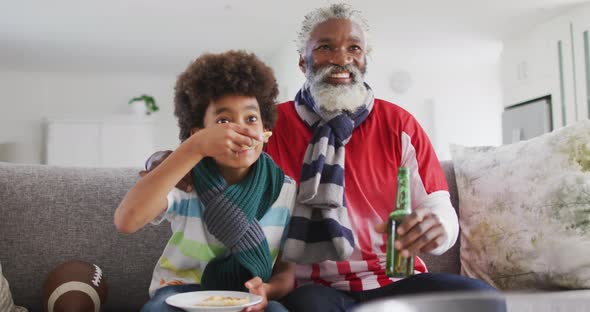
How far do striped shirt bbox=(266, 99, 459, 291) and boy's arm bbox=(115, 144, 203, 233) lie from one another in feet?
1.35

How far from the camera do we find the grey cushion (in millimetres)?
1490

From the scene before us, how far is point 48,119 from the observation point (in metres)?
8.65

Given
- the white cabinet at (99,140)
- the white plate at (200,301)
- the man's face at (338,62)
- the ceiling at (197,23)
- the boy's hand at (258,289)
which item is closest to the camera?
the white plate at (200,301)

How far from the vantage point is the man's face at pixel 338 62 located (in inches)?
61.2

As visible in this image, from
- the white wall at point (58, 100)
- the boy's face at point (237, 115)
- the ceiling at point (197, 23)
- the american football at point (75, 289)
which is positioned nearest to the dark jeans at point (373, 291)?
the boy's face at point (237, 115)

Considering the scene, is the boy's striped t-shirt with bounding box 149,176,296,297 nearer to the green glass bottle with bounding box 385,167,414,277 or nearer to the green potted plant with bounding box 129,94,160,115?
the green glass bottle with bounding box 385,167,414,277

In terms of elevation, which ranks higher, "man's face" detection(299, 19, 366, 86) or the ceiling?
the ceiling

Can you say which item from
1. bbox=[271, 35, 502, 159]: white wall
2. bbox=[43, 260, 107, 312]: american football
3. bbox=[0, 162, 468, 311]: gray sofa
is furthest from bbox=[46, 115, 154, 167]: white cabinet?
bbox=[43, 260, 107, 312]: american football

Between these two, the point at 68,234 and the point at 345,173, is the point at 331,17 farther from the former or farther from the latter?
the point at 68,234

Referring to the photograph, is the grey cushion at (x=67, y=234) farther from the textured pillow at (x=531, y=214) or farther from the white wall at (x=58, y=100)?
the white wall at (x=58, y=100)

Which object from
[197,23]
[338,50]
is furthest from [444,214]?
[197,23]

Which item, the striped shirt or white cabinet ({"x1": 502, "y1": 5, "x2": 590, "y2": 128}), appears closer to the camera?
the striped shirt

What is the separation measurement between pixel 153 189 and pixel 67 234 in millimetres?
543

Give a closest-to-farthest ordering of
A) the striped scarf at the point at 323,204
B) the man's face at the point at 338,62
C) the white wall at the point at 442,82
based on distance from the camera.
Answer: the striped scarf at the point at 323,204
the man's face at the point at 338,62
the white wall at the point at 442,82
